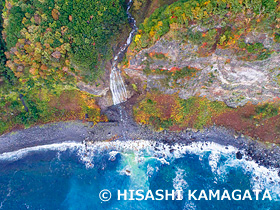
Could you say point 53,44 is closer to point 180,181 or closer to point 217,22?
point 217,22

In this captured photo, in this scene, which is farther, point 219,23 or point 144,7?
point 144,7

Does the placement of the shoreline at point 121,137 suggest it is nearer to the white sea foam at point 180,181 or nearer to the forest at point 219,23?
the white sea foam at point 180,181

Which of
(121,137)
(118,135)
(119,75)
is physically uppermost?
(119,75)

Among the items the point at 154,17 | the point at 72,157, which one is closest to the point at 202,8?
the point at 154,17

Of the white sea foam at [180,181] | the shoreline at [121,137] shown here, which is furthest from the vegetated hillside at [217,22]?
the white sea foam at [180,181]

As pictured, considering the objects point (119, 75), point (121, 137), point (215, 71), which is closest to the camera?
point (215, 71)

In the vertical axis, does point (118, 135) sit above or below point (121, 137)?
above

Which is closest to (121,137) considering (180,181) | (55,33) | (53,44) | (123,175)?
(123,175)
